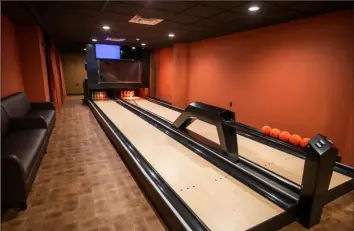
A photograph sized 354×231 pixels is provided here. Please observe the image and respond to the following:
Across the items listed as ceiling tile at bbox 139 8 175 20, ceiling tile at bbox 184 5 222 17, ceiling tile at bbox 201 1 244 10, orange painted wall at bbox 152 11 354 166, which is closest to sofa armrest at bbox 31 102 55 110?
ceiling tile at bbox 139 8 175 20

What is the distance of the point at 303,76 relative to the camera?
391 centimetres

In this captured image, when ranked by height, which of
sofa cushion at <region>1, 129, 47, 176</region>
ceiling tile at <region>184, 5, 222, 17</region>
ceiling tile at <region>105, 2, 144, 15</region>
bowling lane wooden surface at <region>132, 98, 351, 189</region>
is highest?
ceiling tile at <region>184, 5, 222, 17</region>

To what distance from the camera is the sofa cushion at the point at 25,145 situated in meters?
2.14

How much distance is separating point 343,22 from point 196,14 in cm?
233

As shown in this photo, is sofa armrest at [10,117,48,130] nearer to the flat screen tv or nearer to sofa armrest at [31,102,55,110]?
sofa armrest at [31,102,55,110]

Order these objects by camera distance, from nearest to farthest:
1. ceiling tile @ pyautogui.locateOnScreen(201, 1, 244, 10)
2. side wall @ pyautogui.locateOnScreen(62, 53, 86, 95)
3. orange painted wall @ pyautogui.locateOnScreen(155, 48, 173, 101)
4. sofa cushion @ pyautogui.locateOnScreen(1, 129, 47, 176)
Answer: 1. sofa cushion @ pyautogui.locateOnScreen(1, 129, 47, 176)
2. ceiling tile @ pyautogui.locateOnScreen(201, 1, 244, 10)
3. orange painted wall @ pyautogui.locateOnScreen(155, 48, 173, 101)
4. side wall @ pyautogui.locateOnScreen(62, 53, 86, 95)

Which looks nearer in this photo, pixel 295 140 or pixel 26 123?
pixel 26 123

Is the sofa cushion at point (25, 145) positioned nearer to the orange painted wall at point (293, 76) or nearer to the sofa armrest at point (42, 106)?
the sofa armrest at point (42, 106)

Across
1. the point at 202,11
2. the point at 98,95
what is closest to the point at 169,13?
the point at 202,11

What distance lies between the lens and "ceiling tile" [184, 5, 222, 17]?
3.34 meters

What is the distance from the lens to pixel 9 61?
150 inches

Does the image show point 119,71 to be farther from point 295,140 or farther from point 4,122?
point 295,140

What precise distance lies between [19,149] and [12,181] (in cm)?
62

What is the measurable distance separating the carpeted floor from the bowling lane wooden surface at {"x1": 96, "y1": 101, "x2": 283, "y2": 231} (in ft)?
1.11
